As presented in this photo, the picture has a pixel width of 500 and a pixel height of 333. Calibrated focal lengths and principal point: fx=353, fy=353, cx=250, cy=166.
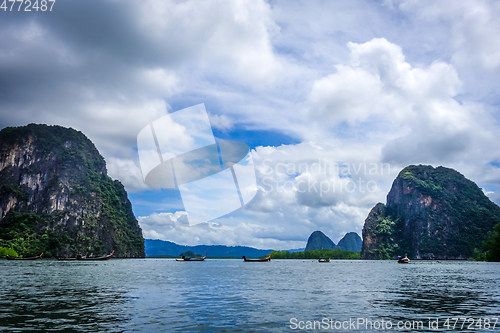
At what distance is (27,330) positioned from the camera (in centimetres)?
1662

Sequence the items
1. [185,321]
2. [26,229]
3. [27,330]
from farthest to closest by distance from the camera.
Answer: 1. [26,229]
2. [185,321]
3. [27,330]

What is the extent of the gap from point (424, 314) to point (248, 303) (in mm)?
12410

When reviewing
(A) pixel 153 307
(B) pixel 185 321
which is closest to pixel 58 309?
(A) pixel 153 307

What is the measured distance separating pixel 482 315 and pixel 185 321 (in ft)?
61.3

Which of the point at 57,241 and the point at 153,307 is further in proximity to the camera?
the point at 57,241

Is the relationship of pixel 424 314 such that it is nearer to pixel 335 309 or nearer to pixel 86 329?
pixel 335 309

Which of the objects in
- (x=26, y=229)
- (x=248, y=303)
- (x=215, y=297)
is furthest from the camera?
(x=26, y=229)

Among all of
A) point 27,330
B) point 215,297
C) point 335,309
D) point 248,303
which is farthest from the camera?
point 215,297

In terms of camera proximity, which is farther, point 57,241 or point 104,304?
point 57,241

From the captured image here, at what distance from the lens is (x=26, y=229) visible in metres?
186

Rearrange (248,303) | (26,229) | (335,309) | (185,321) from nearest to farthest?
(185,321) → (335,309) → (248,303) → (26,229)

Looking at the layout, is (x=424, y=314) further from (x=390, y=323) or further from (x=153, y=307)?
(x=153, y=307)

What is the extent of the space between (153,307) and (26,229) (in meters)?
196

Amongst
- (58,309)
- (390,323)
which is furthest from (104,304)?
(390,323)
